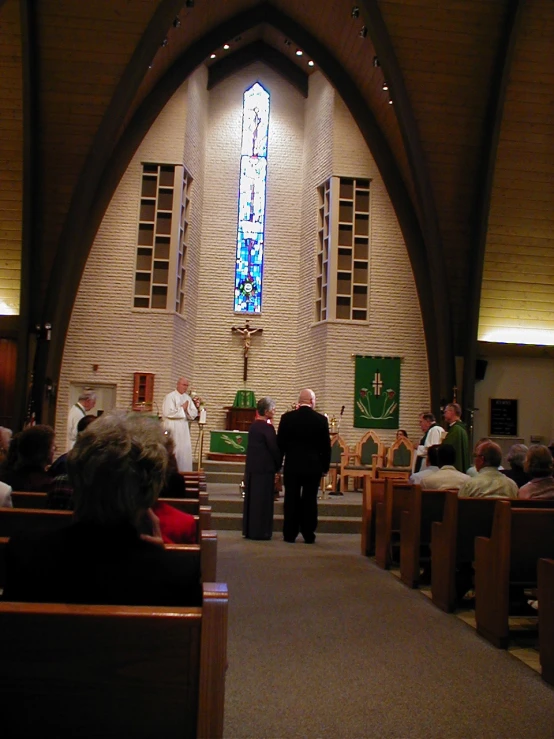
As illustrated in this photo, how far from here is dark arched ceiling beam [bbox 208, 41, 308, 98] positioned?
16547mm

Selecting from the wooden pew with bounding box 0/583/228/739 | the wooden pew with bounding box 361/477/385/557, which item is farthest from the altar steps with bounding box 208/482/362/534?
the wooden pew with bounding box 0/583/228/739

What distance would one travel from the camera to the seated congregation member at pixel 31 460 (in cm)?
391

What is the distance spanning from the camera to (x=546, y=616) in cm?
331

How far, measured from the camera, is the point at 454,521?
4.54m

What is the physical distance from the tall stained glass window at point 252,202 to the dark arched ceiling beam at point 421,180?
14.2 ft

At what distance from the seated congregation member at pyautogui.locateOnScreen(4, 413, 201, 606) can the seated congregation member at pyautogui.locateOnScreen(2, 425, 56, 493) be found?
83.5 inches

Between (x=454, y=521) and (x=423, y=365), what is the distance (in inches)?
409

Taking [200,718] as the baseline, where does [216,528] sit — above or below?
below

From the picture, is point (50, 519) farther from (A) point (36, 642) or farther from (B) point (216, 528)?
(B) point (216, 528)

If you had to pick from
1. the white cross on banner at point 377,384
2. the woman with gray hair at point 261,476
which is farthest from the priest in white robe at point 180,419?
the white cross on banner at point 377,384

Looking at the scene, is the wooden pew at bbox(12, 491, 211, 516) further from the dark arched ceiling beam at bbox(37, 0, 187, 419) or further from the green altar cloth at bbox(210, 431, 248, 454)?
the green altar cloth at bbox(210, 431, 248, 454)

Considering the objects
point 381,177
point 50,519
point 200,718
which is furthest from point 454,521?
point 381,177

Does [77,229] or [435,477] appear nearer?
[435,477]

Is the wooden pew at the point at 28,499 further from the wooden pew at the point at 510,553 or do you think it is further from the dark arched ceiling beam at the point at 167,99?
the dark arched ceiling beam at the point at 167,99
